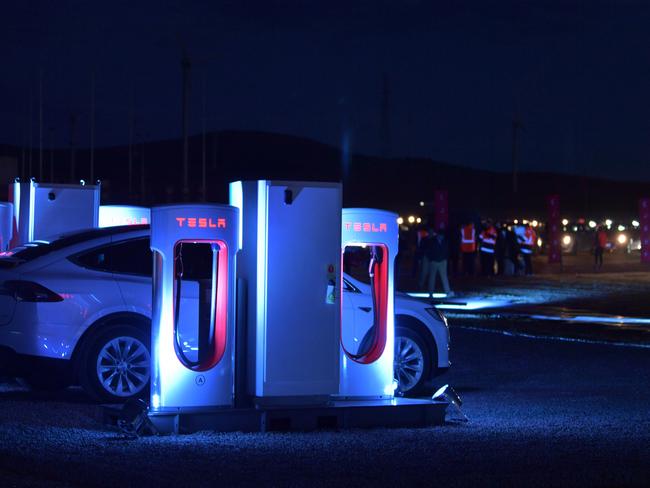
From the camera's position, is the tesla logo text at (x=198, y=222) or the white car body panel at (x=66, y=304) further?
the white car body panel at (x=66, y=304)

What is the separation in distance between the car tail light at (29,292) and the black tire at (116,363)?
0.59m

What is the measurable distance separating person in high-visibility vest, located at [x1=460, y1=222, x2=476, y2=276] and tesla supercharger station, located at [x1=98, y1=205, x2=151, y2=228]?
21178mm

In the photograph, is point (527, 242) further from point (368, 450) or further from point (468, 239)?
point (368, 450)

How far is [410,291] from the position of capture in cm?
2936

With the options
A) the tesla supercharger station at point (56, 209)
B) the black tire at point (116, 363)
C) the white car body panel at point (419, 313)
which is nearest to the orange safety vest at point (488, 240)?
the tesla supercharger station at point (56, 209)

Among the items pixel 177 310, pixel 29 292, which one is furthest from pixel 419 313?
pixel 29 292

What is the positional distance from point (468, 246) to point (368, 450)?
27476 mm

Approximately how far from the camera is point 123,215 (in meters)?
15.6

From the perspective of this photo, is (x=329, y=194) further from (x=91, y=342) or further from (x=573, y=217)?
(x=573, y=217)

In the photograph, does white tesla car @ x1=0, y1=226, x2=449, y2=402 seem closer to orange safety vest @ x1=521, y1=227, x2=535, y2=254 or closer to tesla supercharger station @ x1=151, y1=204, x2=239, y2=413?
tesla supercharger station @ x1=151, y1=204, x2=239, y2=413

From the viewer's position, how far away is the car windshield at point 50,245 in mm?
11867

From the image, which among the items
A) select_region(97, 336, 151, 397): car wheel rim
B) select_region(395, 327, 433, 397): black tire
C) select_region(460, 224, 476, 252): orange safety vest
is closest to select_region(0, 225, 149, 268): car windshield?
select_region(97, 336, 151, 397): car wheel rim

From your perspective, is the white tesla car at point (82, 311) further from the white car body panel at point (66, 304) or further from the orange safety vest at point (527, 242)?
the orange safety vest at point (527, 242)

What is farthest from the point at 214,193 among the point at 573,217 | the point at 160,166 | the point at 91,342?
the point at 91,342
